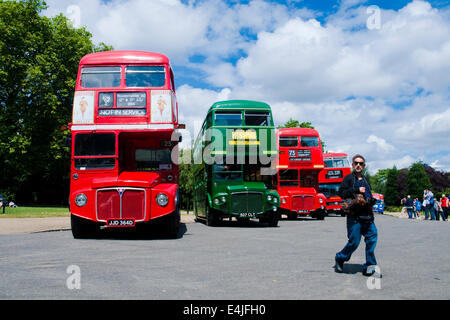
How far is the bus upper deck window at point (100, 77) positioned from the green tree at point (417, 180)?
75.2 metres

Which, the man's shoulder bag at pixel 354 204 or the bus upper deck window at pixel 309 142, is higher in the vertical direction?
the bus upper deck window at pixel 309 142

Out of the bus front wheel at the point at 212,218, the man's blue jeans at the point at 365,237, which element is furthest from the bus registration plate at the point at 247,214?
the man's blue jeans at the point at 365,237

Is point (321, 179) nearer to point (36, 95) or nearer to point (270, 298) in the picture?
point (36, 95)

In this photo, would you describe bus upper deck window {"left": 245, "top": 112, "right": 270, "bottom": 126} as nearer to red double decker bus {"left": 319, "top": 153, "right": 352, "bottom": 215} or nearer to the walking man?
the walking man

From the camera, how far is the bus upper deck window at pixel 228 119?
17000 millimetres

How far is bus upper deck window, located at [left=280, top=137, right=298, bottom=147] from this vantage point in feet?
79.4

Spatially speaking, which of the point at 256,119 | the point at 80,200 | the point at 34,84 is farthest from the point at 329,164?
the point at 80,200

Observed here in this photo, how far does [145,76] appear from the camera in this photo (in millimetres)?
12023

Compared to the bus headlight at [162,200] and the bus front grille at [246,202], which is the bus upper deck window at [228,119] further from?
the bus headlight at [162,200]

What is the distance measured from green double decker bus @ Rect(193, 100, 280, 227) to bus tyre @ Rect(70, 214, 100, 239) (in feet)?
19.0

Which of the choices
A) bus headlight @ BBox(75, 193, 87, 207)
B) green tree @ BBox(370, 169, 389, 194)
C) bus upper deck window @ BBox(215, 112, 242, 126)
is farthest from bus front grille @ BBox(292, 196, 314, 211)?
green tree @ BBox(370, 169, 389, 194)

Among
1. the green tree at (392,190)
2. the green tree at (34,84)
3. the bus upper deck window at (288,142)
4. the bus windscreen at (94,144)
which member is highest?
the green tree at (34,84)
